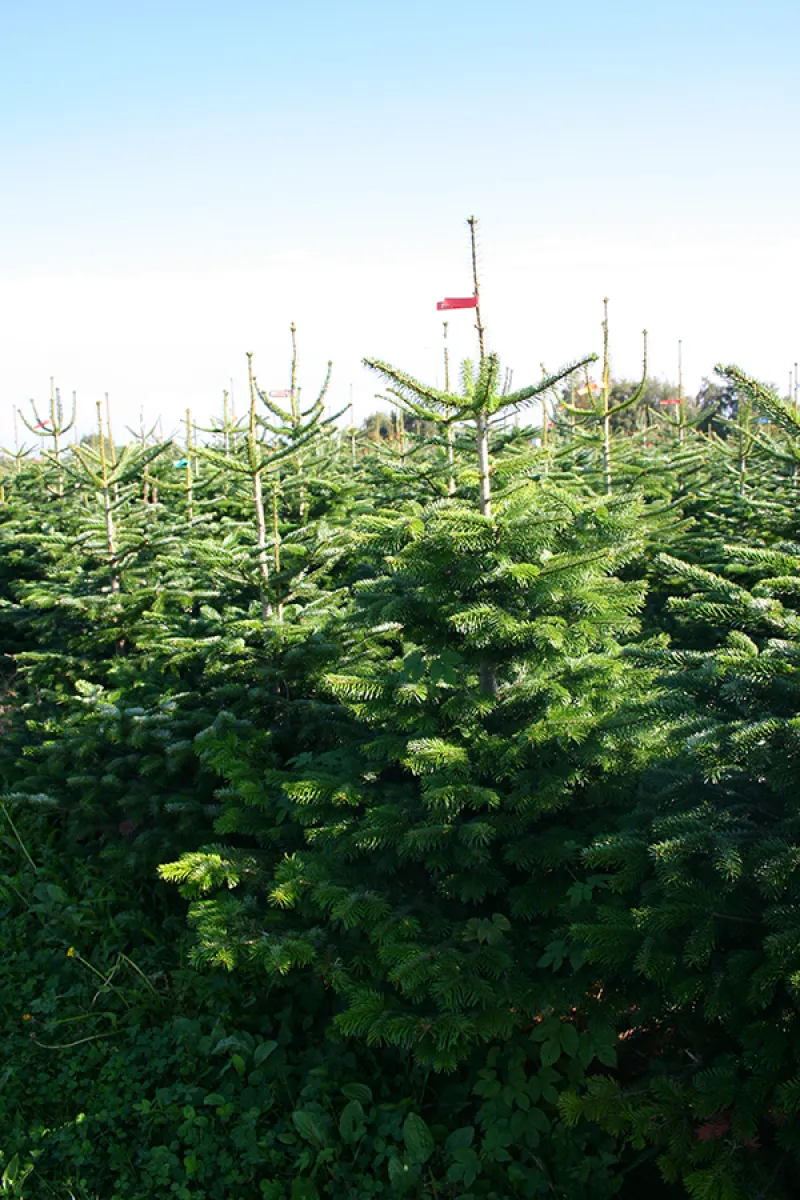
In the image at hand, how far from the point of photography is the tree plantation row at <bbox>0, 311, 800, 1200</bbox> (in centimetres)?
→ 263

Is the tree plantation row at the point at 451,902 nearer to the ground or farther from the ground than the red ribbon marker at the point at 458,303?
nearer to the ground

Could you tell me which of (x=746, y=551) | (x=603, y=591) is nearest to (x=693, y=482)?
(x=603, y=591)

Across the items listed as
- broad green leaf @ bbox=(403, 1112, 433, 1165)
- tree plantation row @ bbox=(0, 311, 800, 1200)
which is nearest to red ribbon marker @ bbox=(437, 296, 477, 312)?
tree plantation row @ bbox=(0, 311, 800, 1200)

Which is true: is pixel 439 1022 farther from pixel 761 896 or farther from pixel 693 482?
pixel 693 482

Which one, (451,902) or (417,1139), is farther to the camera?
(451,902)

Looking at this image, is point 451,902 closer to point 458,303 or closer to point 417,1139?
point 417,1139

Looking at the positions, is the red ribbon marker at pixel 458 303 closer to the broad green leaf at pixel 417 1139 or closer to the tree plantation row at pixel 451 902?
the tree plantation row at pixel 451 902

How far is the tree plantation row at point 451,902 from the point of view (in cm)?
263

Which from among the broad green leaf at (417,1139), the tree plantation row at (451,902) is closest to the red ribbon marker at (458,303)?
the tree plantation row at (451,902)

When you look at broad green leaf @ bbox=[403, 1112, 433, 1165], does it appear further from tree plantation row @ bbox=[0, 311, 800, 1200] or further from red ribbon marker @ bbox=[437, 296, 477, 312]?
red ribbon marker @ bbox=[437, 296, 477, 312]

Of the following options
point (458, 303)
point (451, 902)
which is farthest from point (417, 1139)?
point (458, 303)

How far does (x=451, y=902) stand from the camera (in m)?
3.57

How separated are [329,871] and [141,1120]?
1203 mm

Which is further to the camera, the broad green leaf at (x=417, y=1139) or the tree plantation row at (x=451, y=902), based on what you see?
the broad green leaf at (x=417, y=1139)
